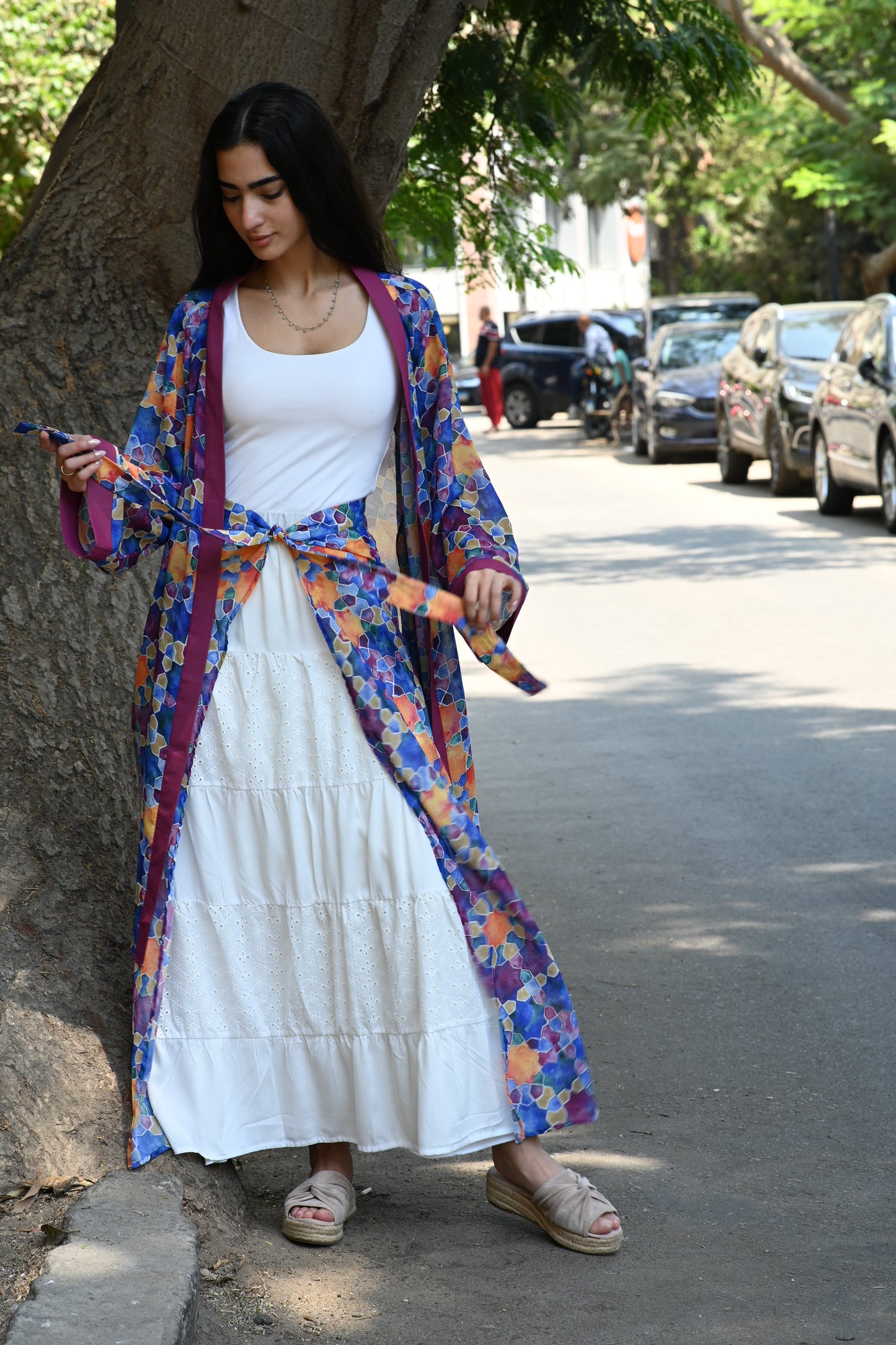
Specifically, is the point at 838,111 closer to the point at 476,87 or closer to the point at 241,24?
the point at 476,87

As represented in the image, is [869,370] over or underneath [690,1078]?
Result: over

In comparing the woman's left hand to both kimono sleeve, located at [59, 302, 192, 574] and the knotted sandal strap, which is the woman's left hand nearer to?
kimono sleeve, located at [59, 302, 192, 574]

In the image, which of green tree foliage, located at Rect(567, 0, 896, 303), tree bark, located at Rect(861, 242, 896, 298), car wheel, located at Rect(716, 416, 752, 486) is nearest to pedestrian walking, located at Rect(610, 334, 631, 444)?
green tree foliage, located at Rect(567, 0, 896, 303)

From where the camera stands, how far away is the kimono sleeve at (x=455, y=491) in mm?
3227

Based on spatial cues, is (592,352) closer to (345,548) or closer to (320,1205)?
(345,548)

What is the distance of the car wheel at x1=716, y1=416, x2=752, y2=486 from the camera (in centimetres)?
1909

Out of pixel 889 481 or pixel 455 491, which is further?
pixel 889 481

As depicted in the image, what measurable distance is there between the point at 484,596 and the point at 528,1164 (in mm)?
1120

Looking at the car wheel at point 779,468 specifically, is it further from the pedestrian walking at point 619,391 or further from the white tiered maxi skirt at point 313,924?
the white tiered maxi skirt at point 313,924

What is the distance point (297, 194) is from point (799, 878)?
3.48m

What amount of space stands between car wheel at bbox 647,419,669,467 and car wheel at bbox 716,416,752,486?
2.47 metres

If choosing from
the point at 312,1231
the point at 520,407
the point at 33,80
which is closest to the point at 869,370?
the point at 33,80

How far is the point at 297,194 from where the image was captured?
3129 mm

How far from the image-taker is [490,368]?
3048 cm
